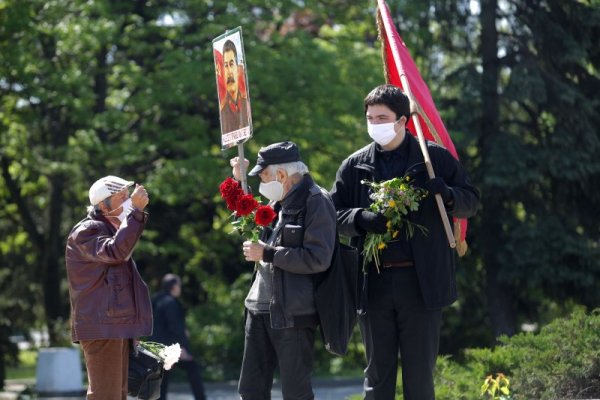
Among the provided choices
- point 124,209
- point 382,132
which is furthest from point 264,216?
point 124,209

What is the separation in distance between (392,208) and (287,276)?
2.24ft

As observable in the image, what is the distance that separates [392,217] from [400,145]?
0.50 m

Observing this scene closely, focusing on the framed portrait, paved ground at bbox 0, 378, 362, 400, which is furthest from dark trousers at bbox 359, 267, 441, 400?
paved ground at bbox 0, 378, 362, 400

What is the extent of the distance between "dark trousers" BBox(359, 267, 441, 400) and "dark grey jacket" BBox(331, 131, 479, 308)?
0.11 meters

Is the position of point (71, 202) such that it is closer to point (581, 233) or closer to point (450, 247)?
point (581, 233)

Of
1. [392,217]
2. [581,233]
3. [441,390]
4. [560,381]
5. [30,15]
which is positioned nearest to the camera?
[392,217]

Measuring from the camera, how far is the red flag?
7.16 metres

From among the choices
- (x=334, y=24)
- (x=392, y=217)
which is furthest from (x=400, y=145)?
(x=334, y=24)

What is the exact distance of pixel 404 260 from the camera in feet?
20.9

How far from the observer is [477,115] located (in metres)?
21.0

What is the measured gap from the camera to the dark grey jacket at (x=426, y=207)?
20.6 ft

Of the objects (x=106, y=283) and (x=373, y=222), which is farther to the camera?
(x=106, y=283)

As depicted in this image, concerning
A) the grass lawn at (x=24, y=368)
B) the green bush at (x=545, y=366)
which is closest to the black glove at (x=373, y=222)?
the green bush at (x=545, y=366)

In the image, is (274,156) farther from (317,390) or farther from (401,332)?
(317,390)
